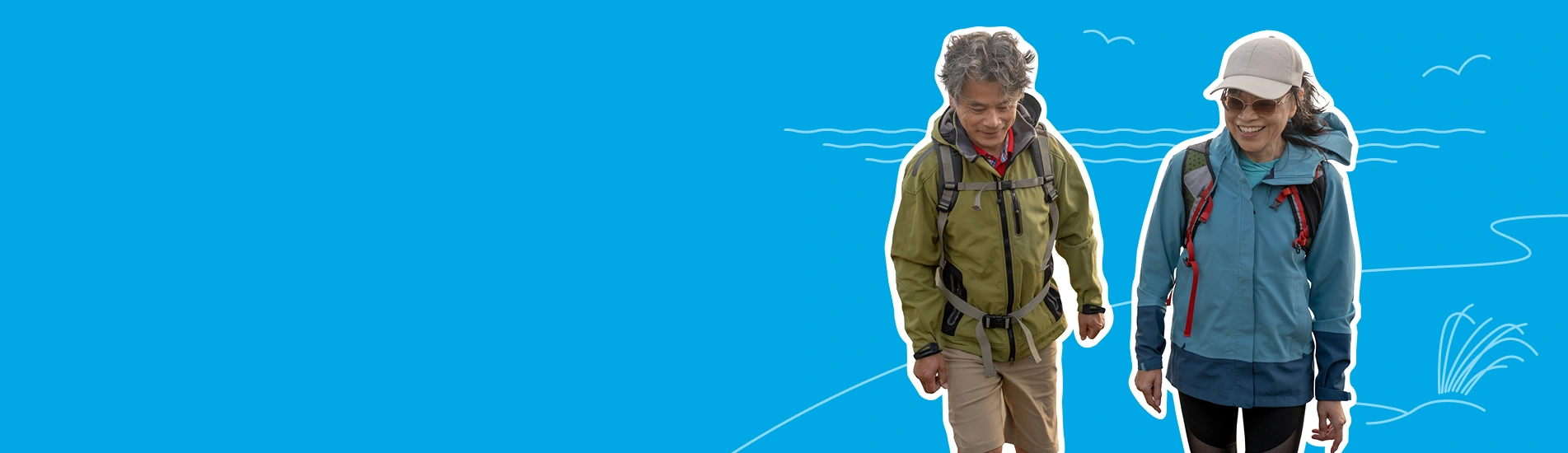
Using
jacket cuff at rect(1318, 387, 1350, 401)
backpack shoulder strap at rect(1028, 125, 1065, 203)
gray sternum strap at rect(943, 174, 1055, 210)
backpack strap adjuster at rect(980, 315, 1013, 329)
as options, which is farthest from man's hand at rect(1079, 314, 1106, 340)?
jacket cuff at rect(1318, 387, 1350, 401)

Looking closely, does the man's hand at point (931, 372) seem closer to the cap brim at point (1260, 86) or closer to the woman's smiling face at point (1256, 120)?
the woman's smiling face at point (1256, 120)

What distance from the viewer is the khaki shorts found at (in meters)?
5.83

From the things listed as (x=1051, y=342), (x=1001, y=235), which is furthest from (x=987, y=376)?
(x=1001, y=235)

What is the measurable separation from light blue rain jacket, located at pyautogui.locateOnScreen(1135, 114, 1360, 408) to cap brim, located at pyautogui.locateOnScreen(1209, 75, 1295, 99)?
249mm

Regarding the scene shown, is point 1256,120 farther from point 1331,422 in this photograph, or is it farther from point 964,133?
point 1331,422

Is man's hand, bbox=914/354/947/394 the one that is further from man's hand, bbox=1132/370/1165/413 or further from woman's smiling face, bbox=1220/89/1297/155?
woman's smiling face, bbox=1220/89/1297/155

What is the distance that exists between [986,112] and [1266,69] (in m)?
1.12

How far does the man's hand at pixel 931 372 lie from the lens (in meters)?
5.79

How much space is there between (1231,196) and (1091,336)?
1.11m

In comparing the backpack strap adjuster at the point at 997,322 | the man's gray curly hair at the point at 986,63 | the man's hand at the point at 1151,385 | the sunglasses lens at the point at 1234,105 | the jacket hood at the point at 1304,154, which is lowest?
the man's hand at the point at 1151,385

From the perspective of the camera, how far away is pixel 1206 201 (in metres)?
5.15

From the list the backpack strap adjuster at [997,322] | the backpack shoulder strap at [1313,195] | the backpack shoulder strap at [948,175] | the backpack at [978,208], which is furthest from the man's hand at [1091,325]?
the backpack shoulder strap at [1313,195]

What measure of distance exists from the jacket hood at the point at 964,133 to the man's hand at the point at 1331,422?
1635 millimetres

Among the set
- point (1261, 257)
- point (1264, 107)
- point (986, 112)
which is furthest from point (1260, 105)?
point (986, 112)
